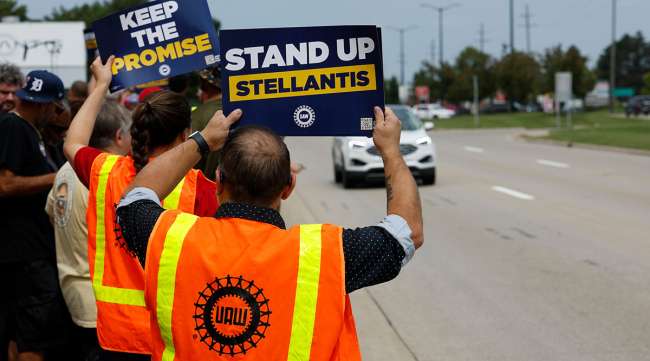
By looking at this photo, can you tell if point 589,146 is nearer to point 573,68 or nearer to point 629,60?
point 573,68

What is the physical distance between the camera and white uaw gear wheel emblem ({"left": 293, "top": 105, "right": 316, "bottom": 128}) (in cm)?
308

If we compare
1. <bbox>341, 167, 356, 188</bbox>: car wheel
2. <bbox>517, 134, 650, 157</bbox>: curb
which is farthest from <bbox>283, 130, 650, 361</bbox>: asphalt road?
<bbox>517, 134, 650, 157</bbox>: curb

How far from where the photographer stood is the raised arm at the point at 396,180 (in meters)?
2.73

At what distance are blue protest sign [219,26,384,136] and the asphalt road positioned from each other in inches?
142

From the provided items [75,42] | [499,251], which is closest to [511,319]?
[499,251]

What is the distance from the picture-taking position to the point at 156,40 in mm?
3936

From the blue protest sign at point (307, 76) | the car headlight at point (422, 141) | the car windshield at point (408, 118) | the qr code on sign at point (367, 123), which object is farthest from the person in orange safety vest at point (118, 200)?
the car windshield at point (408, 118)

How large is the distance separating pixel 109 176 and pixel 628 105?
227 ft

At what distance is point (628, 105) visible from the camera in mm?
68938

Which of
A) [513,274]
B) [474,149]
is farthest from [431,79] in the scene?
[513,274]

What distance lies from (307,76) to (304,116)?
0.13 m

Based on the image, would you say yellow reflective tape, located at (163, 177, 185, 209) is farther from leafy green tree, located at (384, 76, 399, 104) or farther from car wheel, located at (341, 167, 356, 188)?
leafy green tree, located at (384, 76, 399, 104)

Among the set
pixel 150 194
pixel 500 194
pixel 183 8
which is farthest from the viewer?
pixel 500 194

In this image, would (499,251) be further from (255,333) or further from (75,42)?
(75,42)
